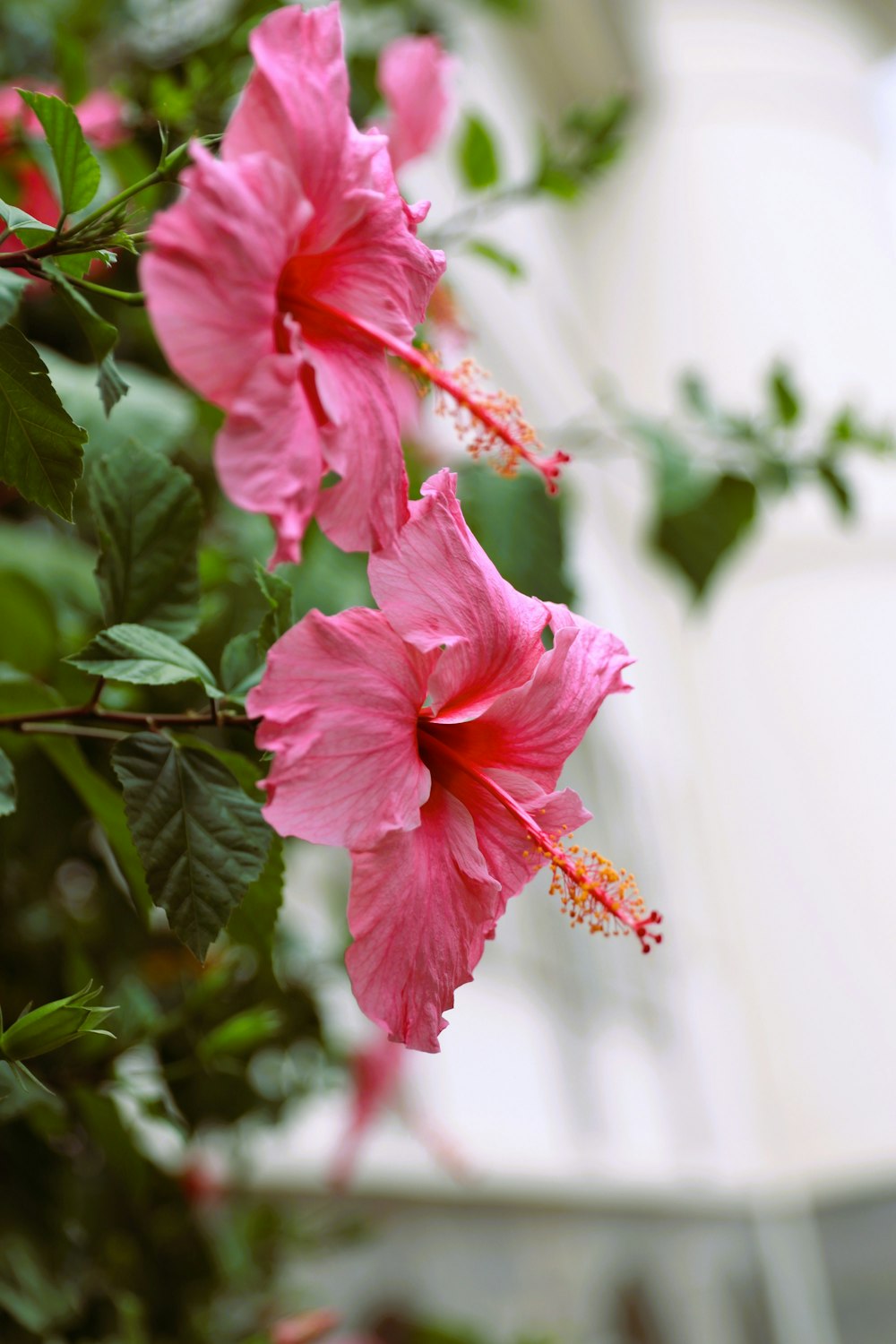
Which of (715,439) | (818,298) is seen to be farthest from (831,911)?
(715,439)

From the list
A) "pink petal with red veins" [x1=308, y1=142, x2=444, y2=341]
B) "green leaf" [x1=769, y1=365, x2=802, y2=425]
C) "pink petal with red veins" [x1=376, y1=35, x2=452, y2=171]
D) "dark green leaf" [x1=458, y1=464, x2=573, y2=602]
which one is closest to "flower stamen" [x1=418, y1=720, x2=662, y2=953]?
"pink petal with red veins" [x1=308, y1=142, x2=444, y2=341]

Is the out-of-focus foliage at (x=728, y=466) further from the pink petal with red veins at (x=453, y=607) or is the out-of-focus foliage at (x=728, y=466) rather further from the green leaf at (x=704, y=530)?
the pink petal with red veins at (x=453, y=607)

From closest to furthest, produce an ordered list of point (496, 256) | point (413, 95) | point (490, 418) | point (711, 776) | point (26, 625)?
point (490, 418)
point (26, 625)
point (413, 95)
point (496, 256)
point (711, 776)

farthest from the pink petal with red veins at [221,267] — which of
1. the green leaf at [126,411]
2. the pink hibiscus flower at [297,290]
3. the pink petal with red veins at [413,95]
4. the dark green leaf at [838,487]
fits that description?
the dark green leaf at [838,487]

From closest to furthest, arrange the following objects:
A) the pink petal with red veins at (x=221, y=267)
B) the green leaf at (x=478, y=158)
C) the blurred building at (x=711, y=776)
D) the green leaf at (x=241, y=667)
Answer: the pink petal with red veins at (x=221, y=267) → the green leaf at (x=241, y=667) → the green leaf at (x=478, y=158) → the blurred building at (x=711, y=776)

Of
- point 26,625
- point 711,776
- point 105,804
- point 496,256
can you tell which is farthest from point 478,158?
point 711,776

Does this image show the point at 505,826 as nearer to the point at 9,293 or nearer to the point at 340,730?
the point at 340,730

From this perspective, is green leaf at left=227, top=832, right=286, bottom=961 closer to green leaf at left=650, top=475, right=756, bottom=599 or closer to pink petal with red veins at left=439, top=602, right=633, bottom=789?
pink petal with red veins at left=439, top=602, right=633, bottom=789

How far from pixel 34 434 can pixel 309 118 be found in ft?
0.34

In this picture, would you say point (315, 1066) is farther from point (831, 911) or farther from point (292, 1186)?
point (831, 911)

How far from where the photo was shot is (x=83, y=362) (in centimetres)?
84

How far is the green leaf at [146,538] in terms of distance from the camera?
0.40 m

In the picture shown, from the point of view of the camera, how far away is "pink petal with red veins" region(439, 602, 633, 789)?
1.14ft

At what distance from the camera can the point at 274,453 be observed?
10.8 inches
